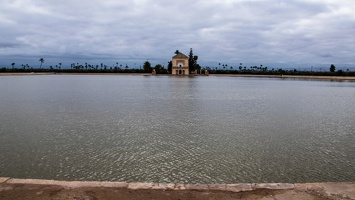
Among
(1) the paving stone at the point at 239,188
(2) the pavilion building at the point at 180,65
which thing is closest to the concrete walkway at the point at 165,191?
(1) the paving stone at the point at 239,188

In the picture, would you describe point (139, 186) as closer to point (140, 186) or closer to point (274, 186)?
point (140, 186)

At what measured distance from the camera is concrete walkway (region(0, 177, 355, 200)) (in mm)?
5891

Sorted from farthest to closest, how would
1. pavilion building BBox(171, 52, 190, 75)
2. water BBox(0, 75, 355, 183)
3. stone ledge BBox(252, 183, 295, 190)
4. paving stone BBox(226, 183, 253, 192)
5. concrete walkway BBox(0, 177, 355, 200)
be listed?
pavilion building BBox(171, 52, 190, 75), water BBox(0, 75, 355, 183), stone ledge BBox(252, 183, 295, 190), paving stone BBox(226, 183, 253, 192), concrete walkway BBox(0, 177, 355, 200)

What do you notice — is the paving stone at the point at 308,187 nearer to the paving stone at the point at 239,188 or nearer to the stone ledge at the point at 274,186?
the stone ledge at the point at 274,186

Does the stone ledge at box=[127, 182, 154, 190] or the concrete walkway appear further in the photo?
the stone ledge at box=[127, 182, 154, 190]

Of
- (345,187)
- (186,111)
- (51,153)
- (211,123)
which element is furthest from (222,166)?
(186,111)

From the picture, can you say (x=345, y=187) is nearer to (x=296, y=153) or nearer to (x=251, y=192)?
(x=251, y=192)

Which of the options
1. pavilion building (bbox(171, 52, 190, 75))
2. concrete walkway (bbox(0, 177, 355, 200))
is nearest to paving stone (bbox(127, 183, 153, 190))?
concrete walkway (bbox(0, 177, 355, 200))

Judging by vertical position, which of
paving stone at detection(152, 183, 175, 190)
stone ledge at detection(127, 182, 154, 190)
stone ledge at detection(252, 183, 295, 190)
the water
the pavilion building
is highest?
the pavilion building

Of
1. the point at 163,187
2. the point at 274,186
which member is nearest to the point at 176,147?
the point at 163,187

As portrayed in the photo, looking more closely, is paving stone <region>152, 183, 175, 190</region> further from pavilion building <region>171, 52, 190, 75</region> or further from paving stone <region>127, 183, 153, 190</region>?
pavilion building <region>171, 52, 190, 75</region>

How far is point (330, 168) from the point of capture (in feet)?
30.1

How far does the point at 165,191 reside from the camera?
627 centimetres

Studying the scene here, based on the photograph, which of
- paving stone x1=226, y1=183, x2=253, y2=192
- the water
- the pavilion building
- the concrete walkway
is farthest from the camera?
the pavilion building
